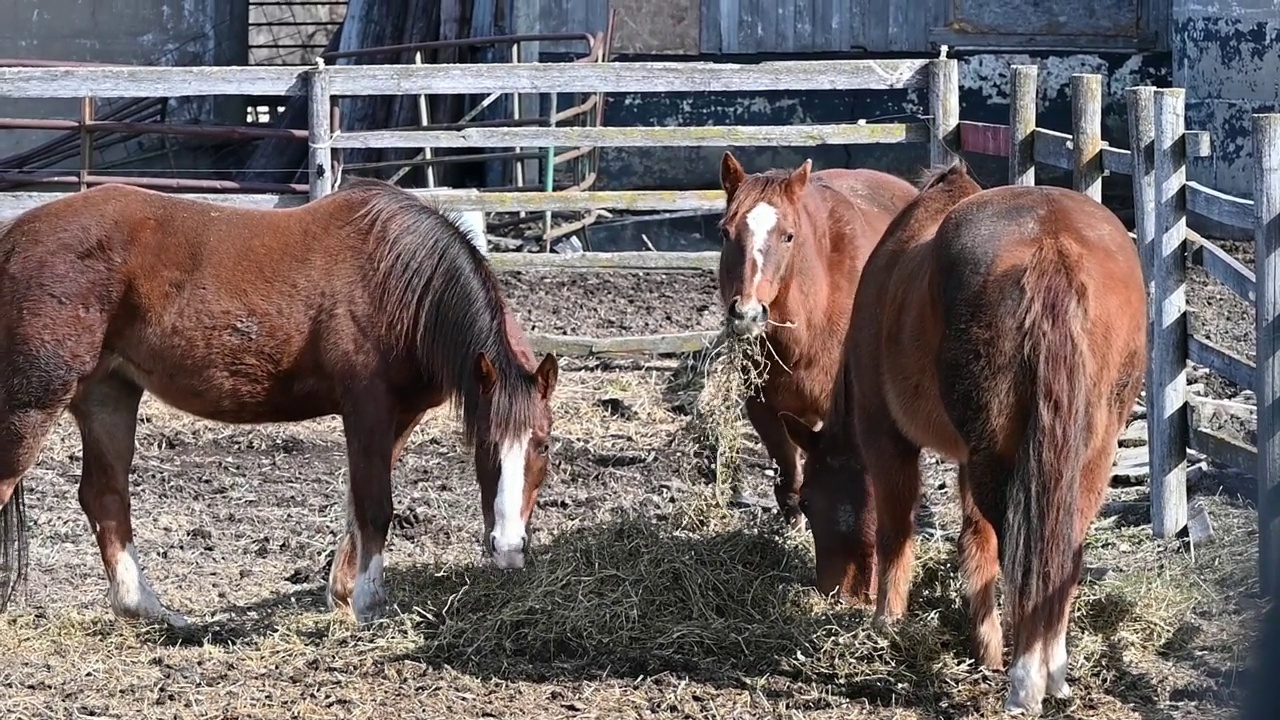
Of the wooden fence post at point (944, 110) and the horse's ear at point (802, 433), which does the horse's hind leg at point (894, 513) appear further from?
the wooden fence post at point (944, 110)

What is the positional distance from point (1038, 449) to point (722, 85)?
551 cm

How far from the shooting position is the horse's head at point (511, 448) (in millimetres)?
5016

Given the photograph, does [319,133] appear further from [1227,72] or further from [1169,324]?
[1227,72]

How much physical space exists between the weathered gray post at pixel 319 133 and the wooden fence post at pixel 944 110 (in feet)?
12.2

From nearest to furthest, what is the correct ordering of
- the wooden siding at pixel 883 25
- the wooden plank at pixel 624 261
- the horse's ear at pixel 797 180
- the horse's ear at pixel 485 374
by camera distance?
1. the horse's ear at pixel 485 374
2. the horse's ear at pixel 797 180
3. the wooden plank at pixel 624 261
4. the wooden siding at pixel 883 25

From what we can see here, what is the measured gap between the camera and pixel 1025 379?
404cm

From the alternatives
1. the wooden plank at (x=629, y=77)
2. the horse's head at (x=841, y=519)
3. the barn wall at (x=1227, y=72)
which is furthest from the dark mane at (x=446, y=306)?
the barn wall at (x=1227, y=72)

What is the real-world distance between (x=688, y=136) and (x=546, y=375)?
171 inches

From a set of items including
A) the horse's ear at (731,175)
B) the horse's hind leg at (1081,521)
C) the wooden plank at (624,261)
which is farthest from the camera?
the wooden plank at (624,261)

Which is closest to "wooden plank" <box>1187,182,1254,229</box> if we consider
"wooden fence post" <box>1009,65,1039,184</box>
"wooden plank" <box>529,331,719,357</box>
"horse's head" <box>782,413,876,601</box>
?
"wooden fence post" <box>1009,65,1039,184</box>

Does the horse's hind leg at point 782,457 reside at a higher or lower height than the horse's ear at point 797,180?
lower

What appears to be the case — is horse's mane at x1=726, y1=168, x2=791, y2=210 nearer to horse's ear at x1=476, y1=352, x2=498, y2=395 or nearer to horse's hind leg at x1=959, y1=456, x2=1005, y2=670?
horse's ear at x1=476, y1=352, x2=498, y2=395

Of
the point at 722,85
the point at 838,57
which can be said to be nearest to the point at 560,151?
the point at 838,57

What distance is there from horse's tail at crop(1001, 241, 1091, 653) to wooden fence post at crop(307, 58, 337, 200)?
19.7 ft
